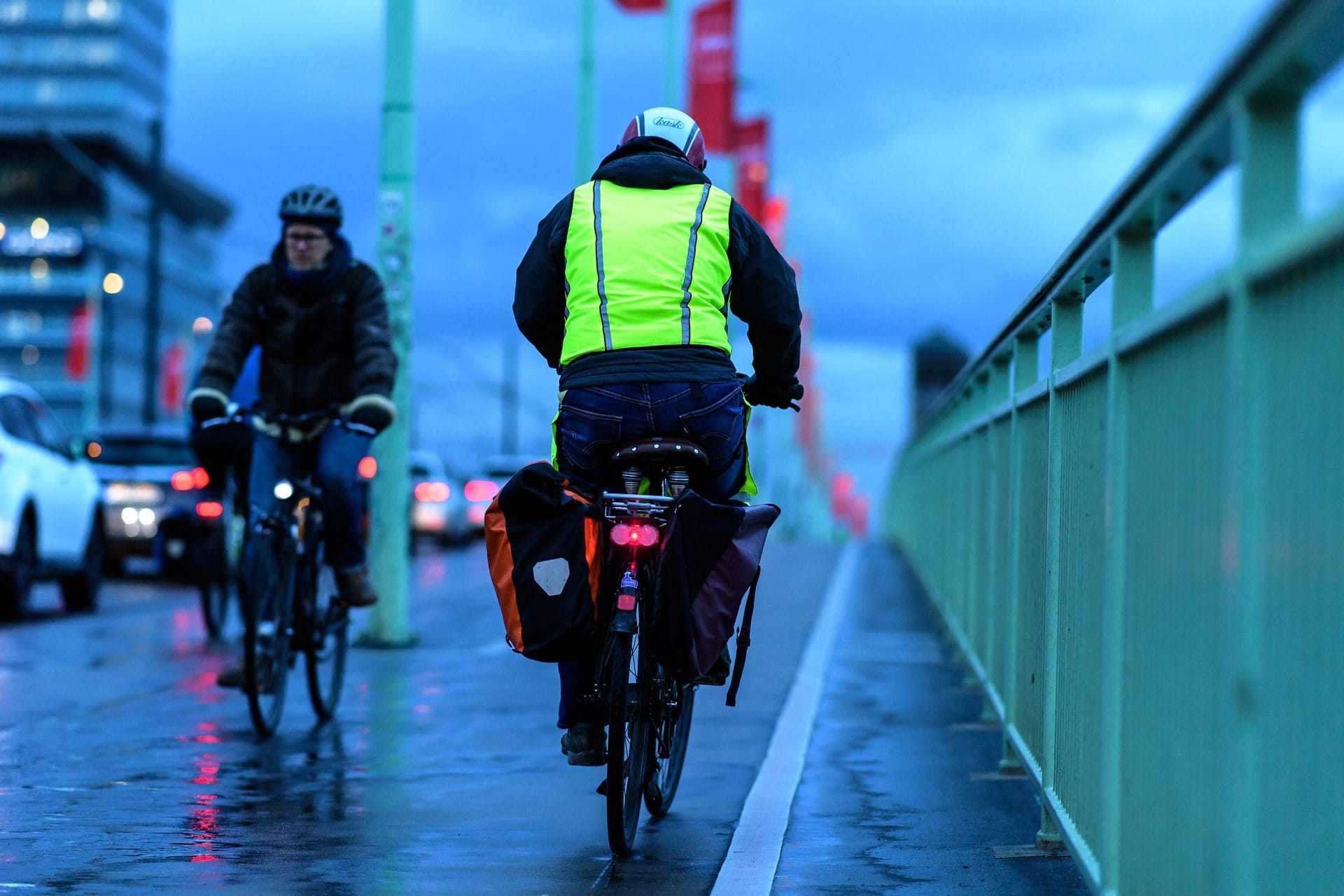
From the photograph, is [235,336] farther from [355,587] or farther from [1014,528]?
[1014,528]

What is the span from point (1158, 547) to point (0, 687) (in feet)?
24.7

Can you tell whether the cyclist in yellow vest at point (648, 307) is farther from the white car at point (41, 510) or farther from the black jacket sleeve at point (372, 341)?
the white car at point (41, 510)

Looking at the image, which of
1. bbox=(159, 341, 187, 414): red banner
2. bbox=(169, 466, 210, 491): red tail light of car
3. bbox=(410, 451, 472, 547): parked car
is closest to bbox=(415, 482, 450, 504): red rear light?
bbox=(410, 451, 472, 547): parked car

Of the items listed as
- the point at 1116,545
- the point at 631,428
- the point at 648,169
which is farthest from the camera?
the point at 648,169

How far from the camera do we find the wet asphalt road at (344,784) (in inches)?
210

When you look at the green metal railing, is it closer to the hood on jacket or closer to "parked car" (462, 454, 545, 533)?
the hood on jacket

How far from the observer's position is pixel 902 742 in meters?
8.12

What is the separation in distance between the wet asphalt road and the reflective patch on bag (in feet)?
2.35

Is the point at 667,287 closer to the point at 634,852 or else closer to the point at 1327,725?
the point at 634,852

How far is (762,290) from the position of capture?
5809mm

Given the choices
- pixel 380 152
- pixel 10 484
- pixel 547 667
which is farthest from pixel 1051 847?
pixel 10 484

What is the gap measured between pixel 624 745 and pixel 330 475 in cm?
319

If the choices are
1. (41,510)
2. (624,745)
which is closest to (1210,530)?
(624,745)

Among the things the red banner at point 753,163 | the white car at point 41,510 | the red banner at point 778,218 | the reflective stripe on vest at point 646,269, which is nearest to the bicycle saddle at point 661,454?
the reflective stripe on vest at point 646,269
